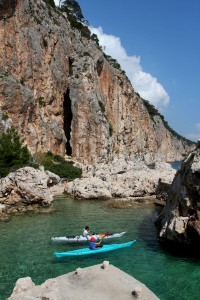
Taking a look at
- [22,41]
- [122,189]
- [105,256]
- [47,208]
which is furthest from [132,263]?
[22,41]

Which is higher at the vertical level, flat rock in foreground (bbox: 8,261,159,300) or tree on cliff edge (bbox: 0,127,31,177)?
tree on cliff edge (bbox: 0,127,31,177)

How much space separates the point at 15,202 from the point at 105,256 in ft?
43.8

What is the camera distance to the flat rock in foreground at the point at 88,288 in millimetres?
10727

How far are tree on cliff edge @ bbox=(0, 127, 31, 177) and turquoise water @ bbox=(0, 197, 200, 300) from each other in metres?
7.40

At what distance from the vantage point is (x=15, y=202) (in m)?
30.4

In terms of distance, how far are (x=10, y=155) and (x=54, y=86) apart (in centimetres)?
2317

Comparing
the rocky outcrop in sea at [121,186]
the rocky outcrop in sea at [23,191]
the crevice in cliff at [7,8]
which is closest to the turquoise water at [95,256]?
the rocky outcrop in sea at [23,191]

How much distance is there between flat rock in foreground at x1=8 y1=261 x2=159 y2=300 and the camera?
10727 mm

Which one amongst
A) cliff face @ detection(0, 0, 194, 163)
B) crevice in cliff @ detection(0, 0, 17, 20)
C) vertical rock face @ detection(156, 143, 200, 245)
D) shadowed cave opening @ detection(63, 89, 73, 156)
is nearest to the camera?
vertical rock face @ detection(156, 143, 200, 245)

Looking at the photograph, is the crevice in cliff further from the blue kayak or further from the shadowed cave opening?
the blue kayak

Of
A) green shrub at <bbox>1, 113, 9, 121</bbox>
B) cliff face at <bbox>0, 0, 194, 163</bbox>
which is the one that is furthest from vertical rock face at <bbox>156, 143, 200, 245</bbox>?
green shrub at <bbox>1, 113, 9, 121</bbox>

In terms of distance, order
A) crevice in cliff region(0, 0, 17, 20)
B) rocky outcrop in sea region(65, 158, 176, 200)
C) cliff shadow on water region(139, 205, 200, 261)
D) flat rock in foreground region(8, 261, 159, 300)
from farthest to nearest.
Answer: crevice in cliff region(0, 0, 17, 20), rocky outcrop in sea region(65, 158, 176, 200), cliff shadow on water region(139, 205, 200, 261), flat rock in foreground region(8, 261, 159, 300)

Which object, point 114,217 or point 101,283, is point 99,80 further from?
point 101,283

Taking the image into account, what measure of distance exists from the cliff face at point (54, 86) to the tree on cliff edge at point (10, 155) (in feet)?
18.9
